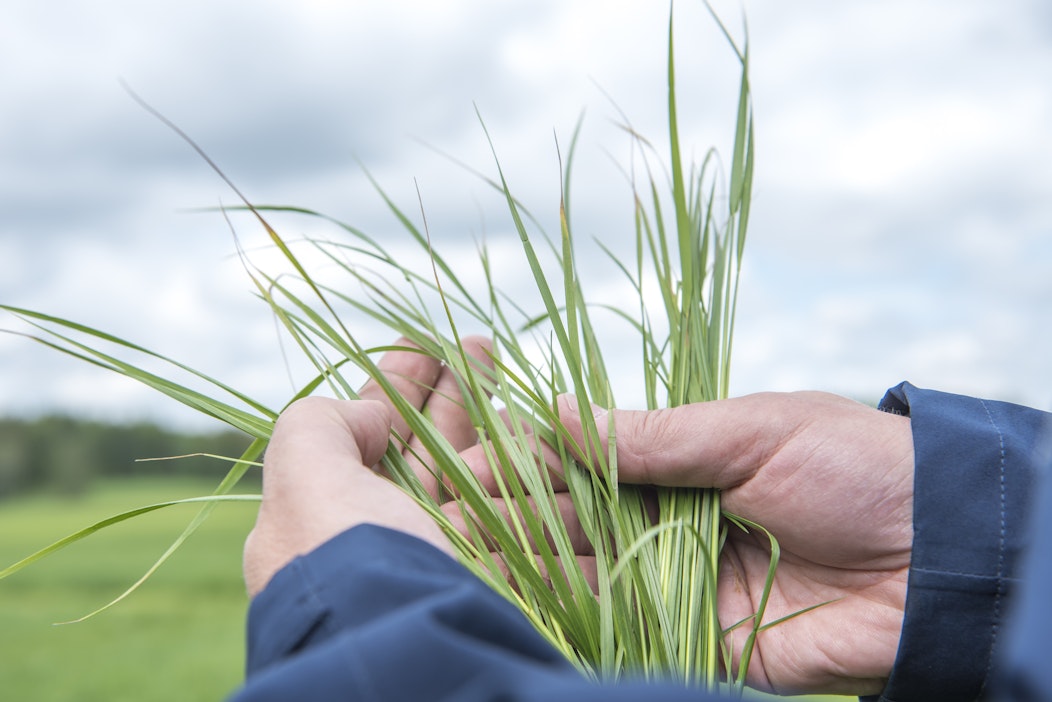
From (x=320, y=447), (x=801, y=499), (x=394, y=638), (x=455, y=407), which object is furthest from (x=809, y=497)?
(x=394, y=638)

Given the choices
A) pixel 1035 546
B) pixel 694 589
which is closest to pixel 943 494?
pixel 694 589

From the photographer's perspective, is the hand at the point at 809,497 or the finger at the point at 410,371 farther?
the finger at the point at 410,371

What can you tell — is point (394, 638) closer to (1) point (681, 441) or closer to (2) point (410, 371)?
(1) point (681, 441)

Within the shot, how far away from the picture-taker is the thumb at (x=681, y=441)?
115 cm

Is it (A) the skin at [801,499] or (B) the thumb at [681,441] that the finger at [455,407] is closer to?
(A) the skin at [801,499]

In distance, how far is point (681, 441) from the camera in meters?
1.15

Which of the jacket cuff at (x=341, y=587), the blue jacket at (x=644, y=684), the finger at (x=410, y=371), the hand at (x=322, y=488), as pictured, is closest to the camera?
the blue jacket at (x=644, y=684)

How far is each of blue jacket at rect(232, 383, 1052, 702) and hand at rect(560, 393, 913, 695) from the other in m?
0.05

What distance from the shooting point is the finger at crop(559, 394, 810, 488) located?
1149 mm

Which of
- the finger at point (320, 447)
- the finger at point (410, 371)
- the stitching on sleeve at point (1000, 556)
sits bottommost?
the stitching on sleeve at point (1000, 556)

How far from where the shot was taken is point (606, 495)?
112 centimetres

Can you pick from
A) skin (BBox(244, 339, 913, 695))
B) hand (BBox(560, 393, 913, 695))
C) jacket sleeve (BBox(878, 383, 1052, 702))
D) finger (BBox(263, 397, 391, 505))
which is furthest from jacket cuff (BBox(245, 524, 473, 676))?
jacket sleeve (BBox(878, 383, 1052, 702))

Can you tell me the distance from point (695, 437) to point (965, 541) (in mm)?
412

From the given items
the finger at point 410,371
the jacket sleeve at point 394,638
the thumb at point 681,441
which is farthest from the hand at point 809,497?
the jacket sleeve at point 394,638
